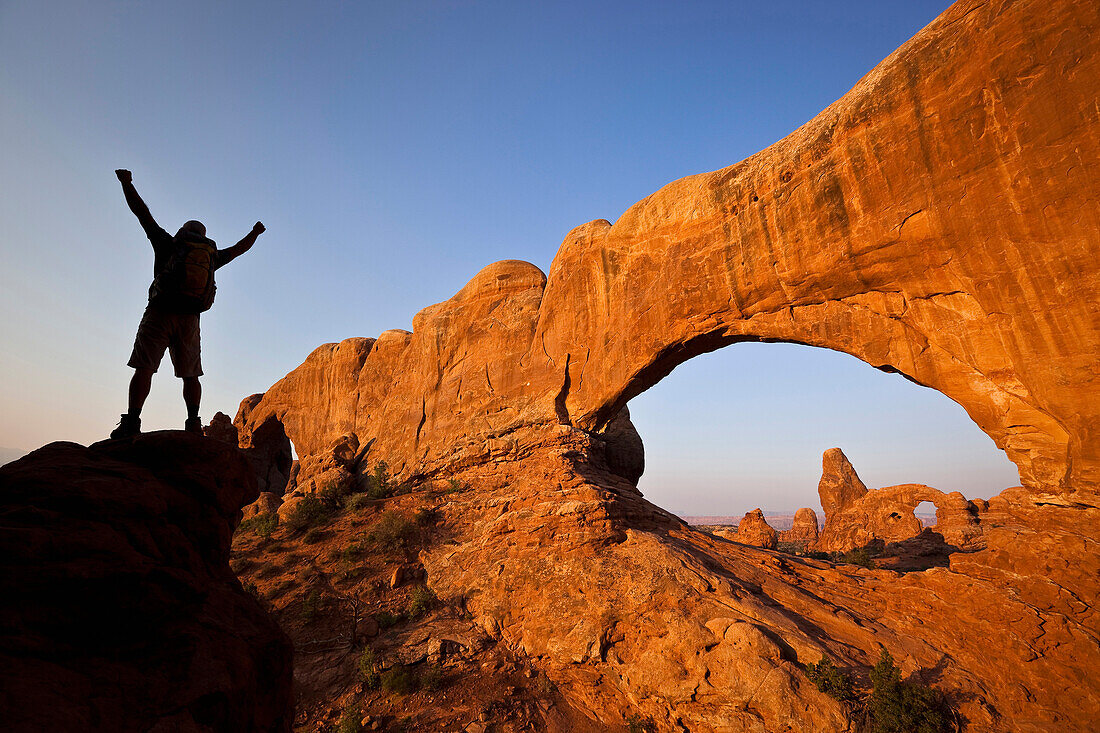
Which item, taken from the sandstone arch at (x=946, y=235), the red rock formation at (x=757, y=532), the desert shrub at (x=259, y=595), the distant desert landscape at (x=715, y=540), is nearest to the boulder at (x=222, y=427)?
the distant desert landscape at (x=715, y=540)

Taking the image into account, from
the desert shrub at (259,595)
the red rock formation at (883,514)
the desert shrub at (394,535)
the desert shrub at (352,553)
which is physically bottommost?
the red rock formation at (883,514)

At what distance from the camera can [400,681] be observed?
9422 mm

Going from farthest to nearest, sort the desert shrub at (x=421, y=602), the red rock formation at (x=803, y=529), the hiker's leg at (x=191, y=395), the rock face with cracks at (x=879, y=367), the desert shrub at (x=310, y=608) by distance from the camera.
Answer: the red rock formation at (x=803, y=529), the desert shrub at (x=310, y=608), the desert shrub at (x=421, y=602), the rock face with cracks at (x=879, y=367), the hiker's leg at (x=191, y=395)

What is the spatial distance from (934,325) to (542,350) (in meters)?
10.6

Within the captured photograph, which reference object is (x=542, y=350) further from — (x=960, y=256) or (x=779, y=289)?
(x=960, y=256)

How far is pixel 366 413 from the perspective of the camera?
917 inches

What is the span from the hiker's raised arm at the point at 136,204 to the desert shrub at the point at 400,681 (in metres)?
8.34

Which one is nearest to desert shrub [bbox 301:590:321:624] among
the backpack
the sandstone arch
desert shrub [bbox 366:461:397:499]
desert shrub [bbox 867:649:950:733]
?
desert shrub [bbox 366:461:397:499]

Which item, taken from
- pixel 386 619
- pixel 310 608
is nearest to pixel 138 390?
pixel 386 619

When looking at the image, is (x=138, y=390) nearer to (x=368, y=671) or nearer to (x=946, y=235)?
(x=368, y=671)

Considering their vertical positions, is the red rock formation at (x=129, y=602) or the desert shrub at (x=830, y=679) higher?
the red rock formation at (x=129, y=602)

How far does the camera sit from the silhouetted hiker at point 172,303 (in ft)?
18.6

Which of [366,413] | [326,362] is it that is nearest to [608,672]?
[366,413]

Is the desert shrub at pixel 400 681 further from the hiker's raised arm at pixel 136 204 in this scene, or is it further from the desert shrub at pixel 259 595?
the hiker's raised arm at pixel 136 204
